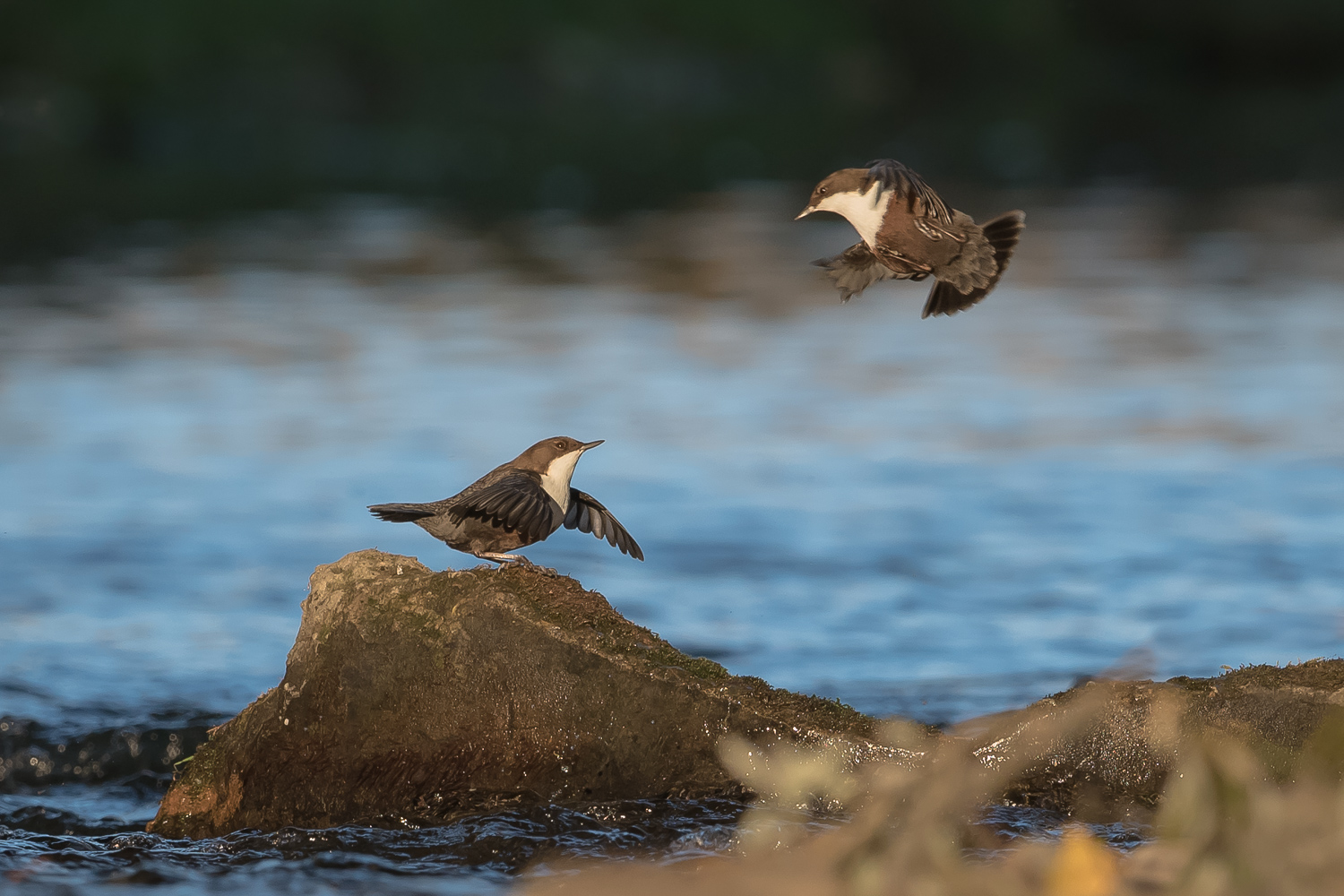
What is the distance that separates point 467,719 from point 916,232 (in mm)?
2421

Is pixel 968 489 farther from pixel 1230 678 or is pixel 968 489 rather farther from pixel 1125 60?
pixel 1125 60

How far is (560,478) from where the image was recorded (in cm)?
587

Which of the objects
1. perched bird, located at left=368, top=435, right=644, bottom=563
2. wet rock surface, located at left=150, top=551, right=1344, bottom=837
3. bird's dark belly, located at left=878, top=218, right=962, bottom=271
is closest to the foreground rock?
wet rock surface, located at left=150, top=551, right=1344, bottom=837

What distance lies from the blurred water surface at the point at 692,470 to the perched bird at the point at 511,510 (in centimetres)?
105

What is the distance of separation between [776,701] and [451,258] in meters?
19.9

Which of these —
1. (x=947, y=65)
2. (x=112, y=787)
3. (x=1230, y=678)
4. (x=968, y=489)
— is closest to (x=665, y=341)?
(x=968, y=489)

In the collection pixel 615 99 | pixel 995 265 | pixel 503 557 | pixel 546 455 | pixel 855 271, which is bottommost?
pixel 503 557

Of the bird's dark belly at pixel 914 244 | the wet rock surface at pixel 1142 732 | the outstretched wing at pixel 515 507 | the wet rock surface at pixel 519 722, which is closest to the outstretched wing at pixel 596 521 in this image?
the wet rock surface at pixel 519 722

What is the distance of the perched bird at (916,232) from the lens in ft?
15.8

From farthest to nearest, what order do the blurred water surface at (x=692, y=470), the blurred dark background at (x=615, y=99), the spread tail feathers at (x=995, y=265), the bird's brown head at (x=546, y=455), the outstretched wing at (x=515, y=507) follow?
1. the blurred dark background at (x=615, y=99)
2. the blurred water surface at (x=692, y=470)
3. the bird's brown head at (x=546, y=455)
4. the outstretched wing at (x=515, y=507)
5. the spread tail feathers at (x=995, y=265)

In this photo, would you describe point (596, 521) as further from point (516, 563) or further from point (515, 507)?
point (515, 507)

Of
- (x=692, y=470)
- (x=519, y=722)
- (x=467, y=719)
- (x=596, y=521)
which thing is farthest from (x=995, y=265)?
(x=692, y=470)

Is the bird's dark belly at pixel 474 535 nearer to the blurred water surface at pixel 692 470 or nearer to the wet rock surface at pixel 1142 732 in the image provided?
the blurred water surface at pixel 692 470

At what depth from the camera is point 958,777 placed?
3295 mm
